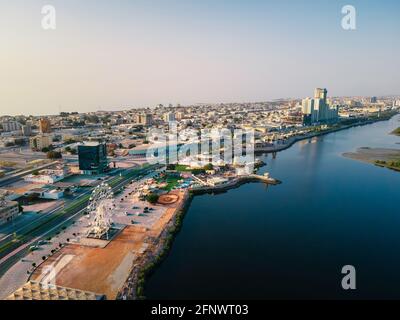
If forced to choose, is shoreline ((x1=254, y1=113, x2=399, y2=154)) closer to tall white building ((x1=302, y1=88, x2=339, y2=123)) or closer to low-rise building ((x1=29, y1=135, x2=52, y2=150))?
tall white building ((x1=302, y1=88, x2=339, y2=123))

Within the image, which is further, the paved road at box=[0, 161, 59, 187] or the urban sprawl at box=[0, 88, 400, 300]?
the paved road at box=[0, 161, 59, 187]

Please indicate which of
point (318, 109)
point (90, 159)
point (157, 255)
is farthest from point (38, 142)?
point (318, 109)

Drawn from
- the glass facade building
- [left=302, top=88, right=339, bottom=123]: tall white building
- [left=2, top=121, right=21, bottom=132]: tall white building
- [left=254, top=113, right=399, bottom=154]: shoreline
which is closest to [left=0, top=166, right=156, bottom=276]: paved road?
the glass facade building

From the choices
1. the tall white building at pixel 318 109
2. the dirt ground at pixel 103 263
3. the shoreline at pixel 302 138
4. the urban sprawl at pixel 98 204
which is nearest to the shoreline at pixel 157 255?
the urban sprawl at pixel 98 204

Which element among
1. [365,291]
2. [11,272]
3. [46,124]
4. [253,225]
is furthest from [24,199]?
[46,124]

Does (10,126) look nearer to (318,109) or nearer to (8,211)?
(8,211)

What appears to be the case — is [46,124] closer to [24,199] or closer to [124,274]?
[24,199]
